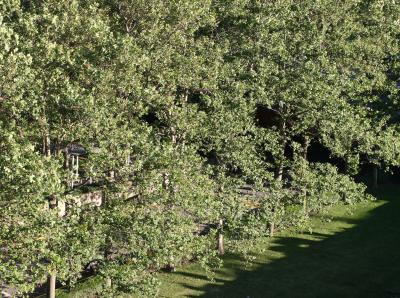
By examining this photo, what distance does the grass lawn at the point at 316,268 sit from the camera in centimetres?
3247

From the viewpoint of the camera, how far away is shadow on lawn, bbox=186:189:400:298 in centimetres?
3259

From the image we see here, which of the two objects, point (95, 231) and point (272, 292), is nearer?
point (95, 231)

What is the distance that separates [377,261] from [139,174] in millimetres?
20654

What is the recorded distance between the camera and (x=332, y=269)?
36156mm

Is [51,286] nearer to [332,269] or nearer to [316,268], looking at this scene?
[316,268]

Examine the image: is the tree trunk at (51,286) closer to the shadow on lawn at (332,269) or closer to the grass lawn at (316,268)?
the grass lawn at (316,268)

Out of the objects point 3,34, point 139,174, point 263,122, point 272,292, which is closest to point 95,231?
point 139,174

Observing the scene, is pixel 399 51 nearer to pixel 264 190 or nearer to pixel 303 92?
pixel 303 92

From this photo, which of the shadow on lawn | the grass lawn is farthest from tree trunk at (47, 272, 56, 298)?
the shadow on lawn

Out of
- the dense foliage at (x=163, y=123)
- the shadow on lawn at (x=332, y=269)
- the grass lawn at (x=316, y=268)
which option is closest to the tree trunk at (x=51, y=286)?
the dense foliage at (x=163, y=123)

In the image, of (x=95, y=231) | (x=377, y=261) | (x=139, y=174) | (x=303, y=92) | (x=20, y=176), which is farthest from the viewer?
(x=303, y=92)

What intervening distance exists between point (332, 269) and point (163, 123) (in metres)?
15.6

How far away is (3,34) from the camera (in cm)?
2159

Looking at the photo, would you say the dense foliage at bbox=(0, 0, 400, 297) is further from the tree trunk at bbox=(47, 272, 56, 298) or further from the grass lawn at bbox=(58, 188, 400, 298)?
the grass lawn at bbox=(58, 188, 400, 298)
